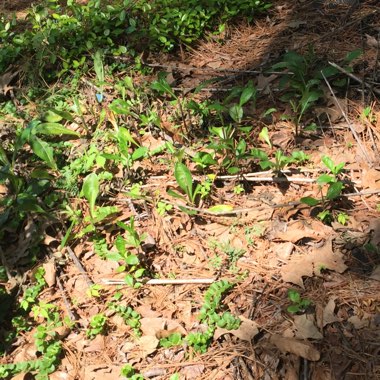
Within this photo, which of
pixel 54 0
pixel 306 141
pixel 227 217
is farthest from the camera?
pixel 54 0

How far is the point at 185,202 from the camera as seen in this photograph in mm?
2744

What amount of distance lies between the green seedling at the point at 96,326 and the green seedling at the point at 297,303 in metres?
0.92

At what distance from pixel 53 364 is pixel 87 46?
2.59m

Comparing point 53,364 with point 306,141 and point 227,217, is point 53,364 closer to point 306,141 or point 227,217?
point 227,217

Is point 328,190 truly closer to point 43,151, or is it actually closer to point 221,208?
point 221,208

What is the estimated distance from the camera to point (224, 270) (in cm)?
241

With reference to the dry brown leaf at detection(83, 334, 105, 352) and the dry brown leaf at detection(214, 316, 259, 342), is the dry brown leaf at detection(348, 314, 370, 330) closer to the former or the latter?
the dry brown leaf at detection(214, 316, 259, 342)

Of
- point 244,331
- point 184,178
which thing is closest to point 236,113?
point 184,178

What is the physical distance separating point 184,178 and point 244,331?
3.13 feet

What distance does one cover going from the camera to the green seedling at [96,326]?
226 cm

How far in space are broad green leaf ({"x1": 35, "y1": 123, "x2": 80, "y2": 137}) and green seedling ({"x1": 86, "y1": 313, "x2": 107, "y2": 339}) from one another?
1465mm

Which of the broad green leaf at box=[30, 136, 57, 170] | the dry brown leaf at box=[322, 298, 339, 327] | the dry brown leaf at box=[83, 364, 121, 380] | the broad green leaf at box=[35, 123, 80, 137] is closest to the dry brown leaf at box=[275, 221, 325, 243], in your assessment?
the dry brown leaf at box=[322, 298, 339, 327]

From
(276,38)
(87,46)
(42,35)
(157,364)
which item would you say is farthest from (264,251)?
(42,35)

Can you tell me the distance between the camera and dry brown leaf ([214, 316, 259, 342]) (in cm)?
212
